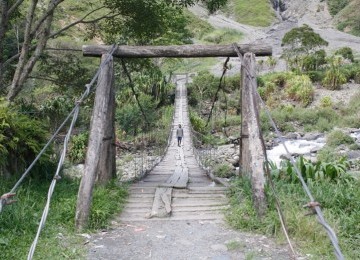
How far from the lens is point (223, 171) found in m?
13.8

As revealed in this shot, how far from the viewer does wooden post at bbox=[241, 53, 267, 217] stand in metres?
4.80

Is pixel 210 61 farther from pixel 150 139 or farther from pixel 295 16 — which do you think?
pixel 295 16

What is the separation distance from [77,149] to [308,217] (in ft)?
44.1

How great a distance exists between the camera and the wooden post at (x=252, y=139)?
15.8 ft

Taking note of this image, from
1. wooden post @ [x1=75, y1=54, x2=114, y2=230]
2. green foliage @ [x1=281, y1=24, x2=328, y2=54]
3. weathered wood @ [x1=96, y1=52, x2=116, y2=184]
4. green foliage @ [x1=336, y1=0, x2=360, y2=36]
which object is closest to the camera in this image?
wooden post @ [x1=75, y1=54, x2=114, y2=230]

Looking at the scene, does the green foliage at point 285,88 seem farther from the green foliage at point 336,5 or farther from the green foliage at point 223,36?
the green foliage at point 336,5

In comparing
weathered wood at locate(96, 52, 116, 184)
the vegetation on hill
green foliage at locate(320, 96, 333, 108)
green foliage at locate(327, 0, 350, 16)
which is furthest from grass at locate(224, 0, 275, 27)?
weathered wood at locate(96, 52, 116, 184)

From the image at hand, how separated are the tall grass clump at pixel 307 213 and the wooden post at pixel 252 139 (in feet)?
0.49

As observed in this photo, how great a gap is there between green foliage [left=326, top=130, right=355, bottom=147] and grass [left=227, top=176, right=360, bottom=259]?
1246cm

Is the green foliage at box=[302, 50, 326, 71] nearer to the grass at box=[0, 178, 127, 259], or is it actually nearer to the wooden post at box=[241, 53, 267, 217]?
the wooden post at box=[241, 53, 267, 217]

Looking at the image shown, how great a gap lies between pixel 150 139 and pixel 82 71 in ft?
36.1

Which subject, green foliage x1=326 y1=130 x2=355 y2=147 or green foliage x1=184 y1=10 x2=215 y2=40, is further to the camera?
green foliage x1=184 y1=10 x2=215 y2=40

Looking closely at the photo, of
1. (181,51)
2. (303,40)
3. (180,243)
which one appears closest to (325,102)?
(303,40)

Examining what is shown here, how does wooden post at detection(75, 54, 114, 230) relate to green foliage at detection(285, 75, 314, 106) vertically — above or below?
below
